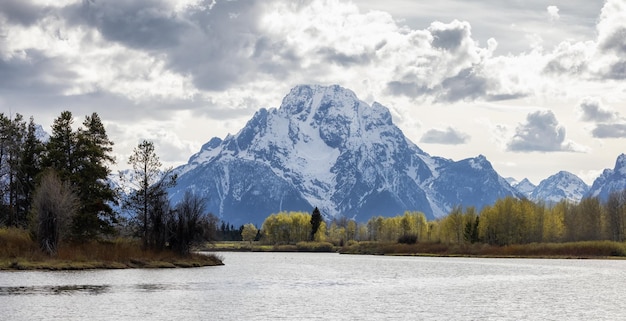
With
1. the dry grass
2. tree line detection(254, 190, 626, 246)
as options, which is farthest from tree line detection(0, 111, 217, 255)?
tree line detection(254, 190, 626, 246)

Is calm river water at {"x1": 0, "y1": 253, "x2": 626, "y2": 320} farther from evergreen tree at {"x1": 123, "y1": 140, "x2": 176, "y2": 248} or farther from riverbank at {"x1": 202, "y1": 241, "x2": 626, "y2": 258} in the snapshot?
riverbank at {"x1": 202, "y1": 241, "x2": 626, "y2": 258}

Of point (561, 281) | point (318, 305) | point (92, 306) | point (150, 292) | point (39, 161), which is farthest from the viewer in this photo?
point (39, 161)

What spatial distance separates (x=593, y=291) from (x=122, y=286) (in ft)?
131

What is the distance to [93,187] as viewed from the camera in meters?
94.5

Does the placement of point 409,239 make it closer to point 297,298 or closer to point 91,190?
point 91,190

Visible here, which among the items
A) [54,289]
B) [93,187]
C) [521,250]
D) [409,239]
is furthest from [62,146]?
[409,239]

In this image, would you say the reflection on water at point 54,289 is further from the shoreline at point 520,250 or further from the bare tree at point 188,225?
the shoreline at point 520,250

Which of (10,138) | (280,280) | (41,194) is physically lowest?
(280,280)

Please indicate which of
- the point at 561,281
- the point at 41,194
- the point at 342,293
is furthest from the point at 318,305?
the point at 41,194

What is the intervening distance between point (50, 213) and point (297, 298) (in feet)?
121

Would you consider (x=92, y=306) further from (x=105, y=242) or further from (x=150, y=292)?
(x=105, y=242)

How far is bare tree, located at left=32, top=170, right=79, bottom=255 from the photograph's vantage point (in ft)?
258

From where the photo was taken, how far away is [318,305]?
49.7 metres

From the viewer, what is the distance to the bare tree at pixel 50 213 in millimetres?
78750
